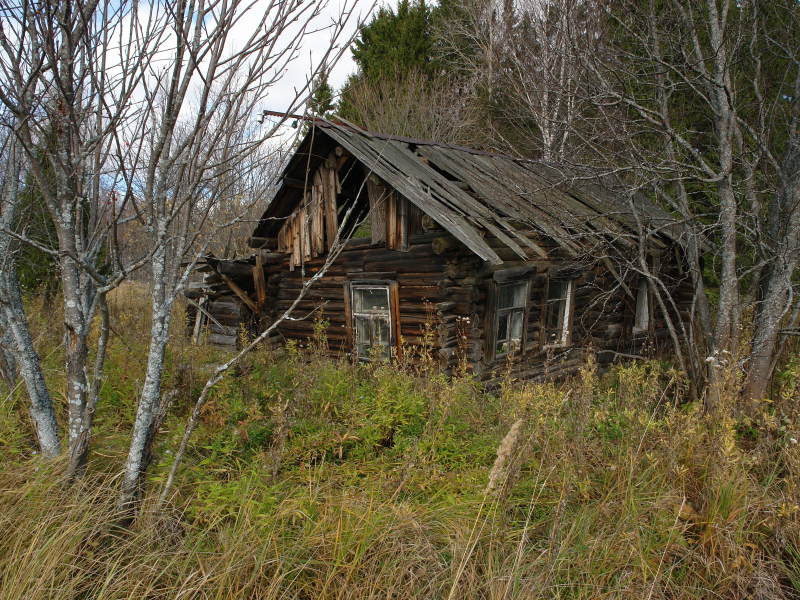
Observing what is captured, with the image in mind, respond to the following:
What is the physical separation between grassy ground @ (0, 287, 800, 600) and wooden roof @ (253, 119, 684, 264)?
3198mm

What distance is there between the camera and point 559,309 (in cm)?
925

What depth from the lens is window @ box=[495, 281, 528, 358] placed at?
7941mm

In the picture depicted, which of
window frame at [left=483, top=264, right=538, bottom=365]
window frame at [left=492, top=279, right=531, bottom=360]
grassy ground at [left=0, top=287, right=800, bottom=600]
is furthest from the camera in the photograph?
window frame at [left=492, top=279, right=531, bottom=360]

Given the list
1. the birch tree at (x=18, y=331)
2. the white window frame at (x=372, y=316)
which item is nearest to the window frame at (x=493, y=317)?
the white window frame at (x=372, y=316)

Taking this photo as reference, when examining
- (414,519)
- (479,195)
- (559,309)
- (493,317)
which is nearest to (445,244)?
(493,317)

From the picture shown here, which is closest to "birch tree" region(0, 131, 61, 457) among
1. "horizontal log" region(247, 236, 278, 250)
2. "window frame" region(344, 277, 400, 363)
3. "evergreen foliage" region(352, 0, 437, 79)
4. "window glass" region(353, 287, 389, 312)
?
"window frame" region(344, 277, 400, 363)

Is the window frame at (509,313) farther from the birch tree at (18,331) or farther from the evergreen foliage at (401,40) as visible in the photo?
the evergreen foliage at (401,40)

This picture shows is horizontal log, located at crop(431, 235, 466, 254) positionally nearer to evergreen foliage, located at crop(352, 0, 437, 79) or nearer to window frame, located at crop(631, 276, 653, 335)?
window frame, located at crop(631, 276, 653, 335)

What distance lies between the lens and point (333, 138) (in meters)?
7.57

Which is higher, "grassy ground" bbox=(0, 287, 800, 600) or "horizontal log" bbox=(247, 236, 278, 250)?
"horizontal log" bbox=(247, 236, 278, 250)

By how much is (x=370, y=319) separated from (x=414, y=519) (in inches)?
229

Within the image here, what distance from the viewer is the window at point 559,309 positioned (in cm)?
902

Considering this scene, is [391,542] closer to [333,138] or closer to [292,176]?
[333,138]

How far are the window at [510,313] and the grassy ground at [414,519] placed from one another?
399 cm
